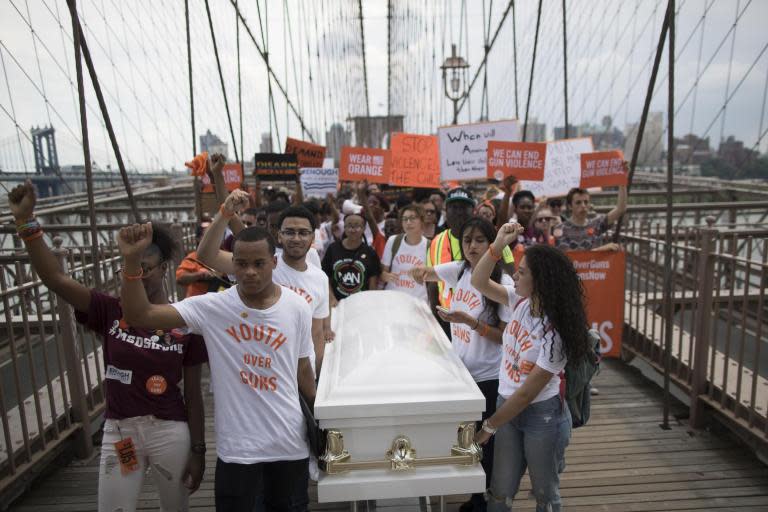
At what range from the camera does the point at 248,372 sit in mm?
1852

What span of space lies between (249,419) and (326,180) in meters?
6.29

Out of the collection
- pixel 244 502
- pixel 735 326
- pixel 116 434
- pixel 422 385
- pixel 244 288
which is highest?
pixel 244 288

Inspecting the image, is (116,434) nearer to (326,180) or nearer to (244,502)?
(244,502)

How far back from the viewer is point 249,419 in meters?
1.85

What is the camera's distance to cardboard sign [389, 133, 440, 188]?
281 inches

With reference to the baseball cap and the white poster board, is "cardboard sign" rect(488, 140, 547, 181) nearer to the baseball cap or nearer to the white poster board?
the white poster board

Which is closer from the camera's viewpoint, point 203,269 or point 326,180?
point 203,269

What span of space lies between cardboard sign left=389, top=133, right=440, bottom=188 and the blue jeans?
17.1ft

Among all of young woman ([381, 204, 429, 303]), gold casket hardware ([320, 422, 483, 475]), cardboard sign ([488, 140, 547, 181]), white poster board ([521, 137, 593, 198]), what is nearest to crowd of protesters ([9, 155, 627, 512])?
gold casket hardware ([320, 422, 483, 475])

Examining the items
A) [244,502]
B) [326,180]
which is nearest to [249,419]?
[244,502]

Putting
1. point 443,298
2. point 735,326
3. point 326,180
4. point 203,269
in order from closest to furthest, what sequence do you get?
point 443,298 < point 203,269 < point 735,326 < point 326,180

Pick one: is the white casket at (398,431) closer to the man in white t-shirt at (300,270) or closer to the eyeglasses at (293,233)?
the man in white t-shirt at (300,270)

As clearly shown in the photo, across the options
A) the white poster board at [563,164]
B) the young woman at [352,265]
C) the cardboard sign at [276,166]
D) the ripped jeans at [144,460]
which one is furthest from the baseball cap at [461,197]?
the cardboard sign at [276,166]

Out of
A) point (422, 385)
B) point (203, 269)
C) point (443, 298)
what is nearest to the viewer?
point (422, 385)
